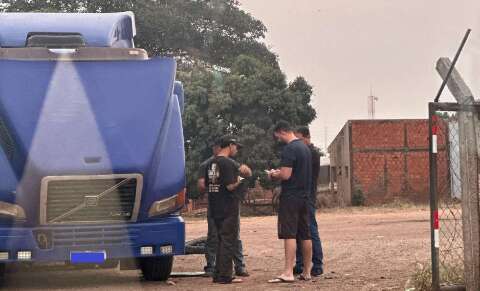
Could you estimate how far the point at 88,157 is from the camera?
400 inches

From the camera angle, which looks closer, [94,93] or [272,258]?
[94,93]

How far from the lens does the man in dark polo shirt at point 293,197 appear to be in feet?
35.4

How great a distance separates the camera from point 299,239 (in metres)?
11.2

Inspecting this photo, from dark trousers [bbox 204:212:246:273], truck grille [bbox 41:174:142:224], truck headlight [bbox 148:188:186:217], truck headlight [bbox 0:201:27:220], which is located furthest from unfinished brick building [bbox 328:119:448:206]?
truck headlight [bbox 0:201:27:220]

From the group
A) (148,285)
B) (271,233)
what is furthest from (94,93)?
(271,233)

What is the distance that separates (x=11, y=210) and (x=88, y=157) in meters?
1.04

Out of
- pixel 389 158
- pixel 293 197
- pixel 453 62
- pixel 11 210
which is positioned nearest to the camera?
pixel 453 62

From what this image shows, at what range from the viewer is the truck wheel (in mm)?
11352

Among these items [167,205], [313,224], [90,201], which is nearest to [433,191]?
[313,224]

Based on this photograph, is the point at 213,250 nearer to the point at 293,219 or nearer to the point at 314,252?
the point at 314,252

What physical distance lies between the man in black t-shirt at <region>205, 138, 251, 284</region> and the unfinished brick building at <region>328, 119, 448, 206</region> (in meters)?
25.6

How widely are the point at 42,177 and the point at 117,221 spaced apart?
1058 millimetres

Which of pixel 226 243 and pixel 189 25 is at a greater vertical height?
pixel 189 25

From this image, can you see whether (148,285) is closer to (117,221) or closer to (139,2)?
(117,221)
